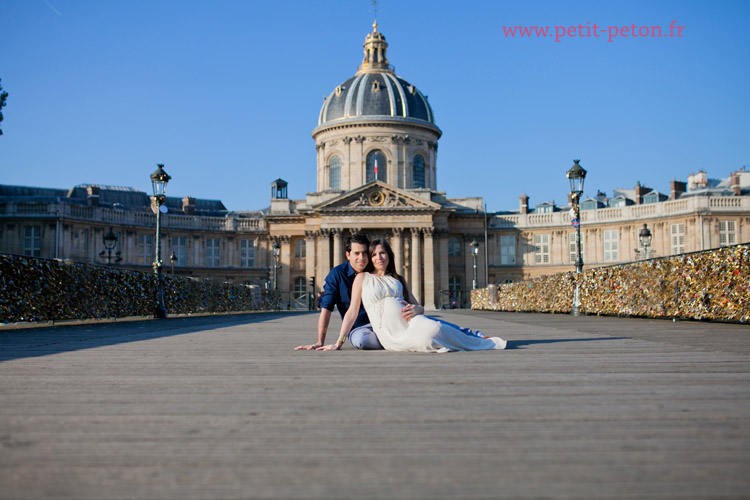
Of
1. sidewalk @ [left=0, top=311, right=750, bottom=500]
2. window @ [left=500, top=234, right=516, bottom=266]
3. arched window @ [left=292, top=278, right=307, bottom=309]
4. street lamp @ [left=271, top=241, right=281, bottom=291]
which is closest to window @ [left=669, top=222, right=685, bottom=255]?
window @ [left=500, top=234, right=516, bottom=266]

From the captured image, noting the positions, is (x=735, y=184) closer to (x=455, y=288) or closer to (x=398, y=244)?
(x=455, y=288)

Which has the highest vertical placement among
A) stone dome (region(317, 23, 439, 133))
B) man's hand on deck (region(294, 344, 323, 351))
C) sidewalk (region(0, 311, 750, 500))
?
stone dome (region(317, 23, 439, 133))

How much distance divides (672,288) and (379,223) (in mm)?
39656

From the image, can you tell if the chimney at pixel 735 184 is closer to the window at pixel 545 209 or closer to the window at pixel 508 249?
the window at pixel 545 209

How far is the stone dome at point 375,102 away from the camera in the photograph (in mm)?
59781

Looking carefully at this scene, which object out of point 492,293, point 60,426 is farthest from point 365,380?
point 492,293

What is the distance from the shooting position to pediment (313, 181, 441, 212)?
2092 inches

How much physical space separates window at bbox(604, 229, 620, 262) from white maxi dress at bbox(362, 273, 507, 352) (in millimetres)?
52755

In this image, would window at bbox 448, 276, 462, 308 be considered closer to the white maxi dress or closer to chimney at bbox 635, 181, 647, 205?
chimney at bbox 635, 181, 647, 205

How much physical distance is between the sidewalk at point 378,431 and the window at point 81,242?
169ft

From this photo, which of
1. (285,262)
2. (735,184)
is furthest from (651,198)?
(285,262)

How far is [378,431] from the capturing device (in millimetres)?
2703

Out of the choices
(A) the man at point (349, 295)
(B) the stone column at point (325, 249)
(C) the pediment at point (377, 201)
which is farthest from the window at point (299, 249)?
(A) the man at point (349, 295)

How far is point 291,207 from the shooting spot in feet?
191
